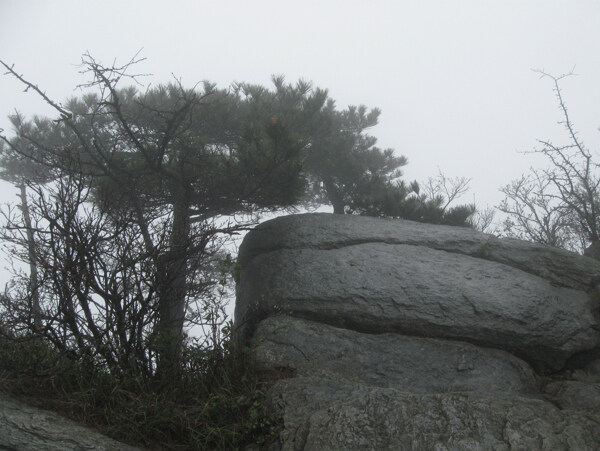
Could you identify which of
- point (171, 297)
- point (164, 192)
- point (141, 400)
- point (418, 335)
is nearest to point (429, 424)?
point (418, 335)

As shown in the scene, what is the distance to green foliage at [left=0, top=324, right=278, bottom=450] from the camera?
12.7ft

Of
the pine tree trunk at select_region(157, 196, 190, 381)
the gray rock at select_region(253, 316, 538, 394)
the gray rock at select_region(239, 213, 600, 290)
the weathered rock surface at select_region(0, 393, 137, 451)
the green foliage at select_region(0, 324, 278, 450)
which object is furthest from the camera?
the gray rock at select_region(239, 213, 600, 290)

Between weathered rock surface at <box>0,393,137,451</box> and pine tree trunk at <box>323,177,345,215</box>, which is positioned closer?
weathered rock surface at <box>0,393,137,451</box>

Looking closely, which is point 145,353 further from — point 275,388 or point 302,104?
point 302,104

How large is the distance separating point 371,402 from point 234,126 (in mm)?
4889

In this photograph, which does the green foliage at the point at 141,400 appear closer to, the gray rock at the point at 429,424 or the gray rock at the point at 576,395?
the gray rock at the point at 429,424

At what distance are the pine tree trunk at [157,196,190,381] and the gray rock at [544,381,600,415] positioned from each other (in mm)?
3629

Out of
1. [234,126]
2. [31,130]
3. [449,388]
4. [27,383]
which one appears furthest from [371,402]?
[31,130]

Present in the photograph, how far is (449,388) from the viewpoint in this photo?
480 cm

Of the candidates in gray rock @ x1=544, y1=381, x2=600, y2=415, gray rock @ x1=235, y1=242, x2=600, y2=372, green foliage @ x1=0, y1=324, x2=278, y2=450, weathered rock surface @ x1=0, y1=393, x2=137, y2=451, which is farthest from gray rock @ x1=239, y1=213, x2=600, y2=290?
weathered rock surface @ x1=0, y1=393, x2=137, y2=451

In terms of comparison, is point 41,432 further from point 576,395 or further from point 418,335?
point 576,395

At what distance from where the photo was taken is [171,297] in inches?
184

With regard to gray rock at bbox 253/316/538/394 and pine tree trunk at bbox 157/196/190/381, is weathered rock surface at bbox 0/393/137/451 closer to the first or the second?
pine tree trunk at bbox 157/196/190/381

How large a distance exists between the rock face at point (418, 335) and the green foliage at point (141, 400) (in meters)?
0.32
